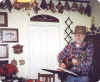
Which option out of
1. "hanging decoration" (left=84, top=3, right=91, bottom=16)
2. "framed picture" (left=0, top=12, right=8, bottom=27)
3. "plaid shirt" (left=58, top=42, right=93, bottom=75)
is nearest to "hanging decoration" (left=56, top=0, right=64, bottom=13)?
"hanging decoration" (left=84, top=3, right=91, bottom=16)

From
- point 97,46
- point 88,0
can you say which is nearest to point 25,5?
point 97,46

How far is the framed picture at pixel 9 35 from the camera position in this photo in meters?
4.96

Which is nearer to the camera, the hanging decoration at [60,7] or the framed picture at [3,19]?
the framed picture at [3,19]

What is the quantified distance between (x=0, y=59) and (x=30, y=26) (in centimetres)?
99

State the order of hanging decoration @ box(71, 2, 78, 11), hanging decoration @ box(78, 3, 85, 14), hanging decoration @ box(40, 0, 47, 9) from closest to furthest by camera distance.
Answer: hanging decoration @ box(40, 0, 47, 9) → hanging decoration @ box(71, 2, 78, 11) → hanging decoration @ box(78, 3, 85, 14)

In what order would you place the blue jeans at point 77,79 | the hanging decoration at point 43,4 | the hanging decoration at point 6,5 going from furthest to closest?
the hanging decoration at point 43,4 < the hanging decoration at point 6,5 < the blue jeans at point 77,79

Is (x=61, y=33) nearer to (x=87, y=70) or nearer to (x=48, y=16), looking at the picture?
(x=48, y=16)

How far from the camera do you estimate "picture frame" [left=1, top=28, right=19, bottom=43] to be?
4961mm

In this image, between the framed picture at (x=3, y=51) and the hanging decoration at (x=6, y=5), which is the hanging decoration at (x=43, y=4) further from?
the framed picture at (x=3, y=51)

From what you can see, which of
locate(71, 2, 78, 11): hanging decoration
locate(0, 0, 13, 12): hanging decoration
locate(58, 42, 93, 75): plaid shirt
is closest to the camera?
locate(58, 42, 93, 75): plaid shirt

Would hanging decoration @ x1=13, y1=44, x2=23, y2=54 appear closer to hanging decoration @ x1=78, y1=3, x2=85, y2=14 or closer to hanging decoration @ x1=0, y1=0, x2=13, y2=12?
hanging decoration @ x1=0, y1=0, x2=13, y2=12

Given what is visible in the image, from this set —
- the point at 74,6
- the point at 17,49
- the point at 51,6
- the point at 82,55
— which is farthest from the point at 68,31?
Answer: the point at 82,55

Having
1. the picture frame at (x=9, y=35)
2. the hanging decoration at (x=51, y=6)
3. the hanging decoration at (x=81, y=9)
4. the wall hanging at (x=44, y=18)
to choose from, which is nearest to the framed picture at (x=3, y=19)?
the picture frame at (x=9, y=35)

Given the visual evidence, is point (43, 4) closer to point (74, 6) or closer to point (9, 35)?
point (74, 6)
